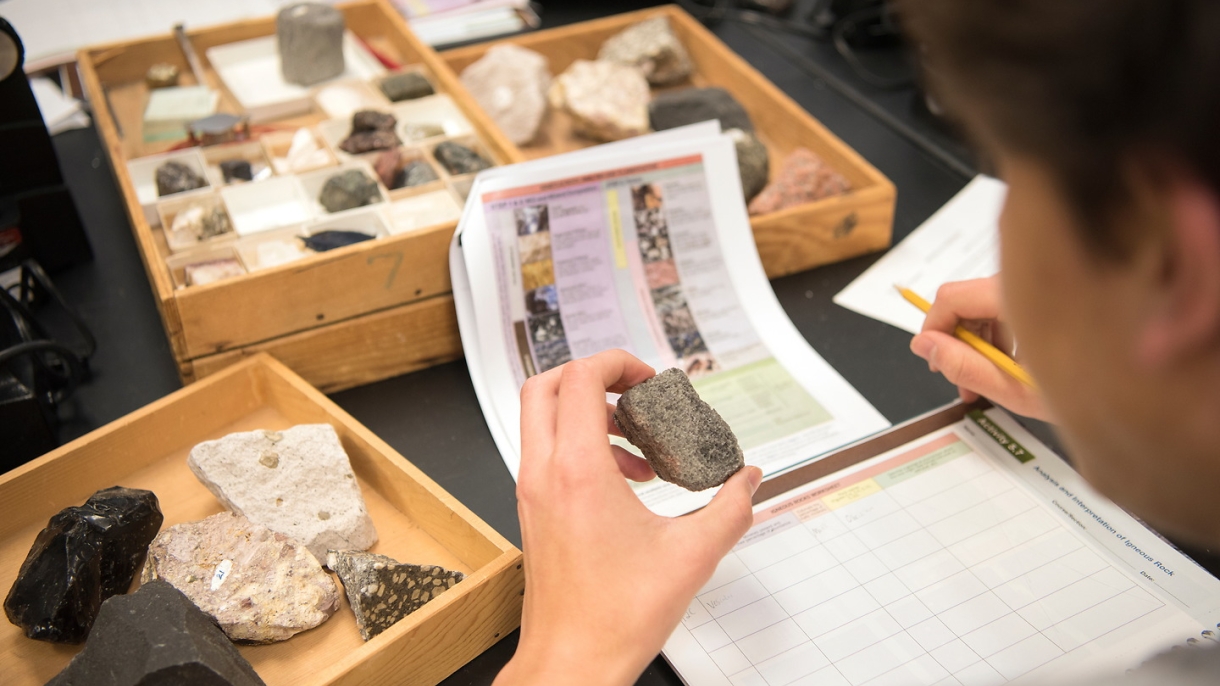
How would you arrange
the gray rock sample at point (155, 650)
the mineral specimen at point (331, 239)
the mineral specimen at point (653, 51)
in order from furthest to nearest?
the mineral specimen at point (653, 51) → the mineral specimen at point (331, 239) → the gray rock sample at point (155, 650)

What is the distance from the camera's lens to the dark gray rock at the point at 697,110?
1628 mm

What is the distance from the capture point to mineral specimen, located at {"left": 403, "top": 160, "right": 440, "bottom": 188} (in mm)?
1325

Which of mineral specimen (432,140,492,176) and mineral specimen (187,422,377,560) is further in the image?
mineral specimen (432,140,492,176)

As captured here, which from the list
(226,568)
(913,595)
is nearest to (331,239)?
(226,568)

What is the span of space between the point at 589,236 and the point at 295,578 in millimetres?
608

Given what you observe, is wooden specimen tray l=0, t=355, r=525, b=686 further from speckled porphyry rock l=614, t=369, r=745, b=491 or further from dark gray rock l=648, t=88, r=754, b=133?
dark gray rock l=648, t=88, r=754, b=133

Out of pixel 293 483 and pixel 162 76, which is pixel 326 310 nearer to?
pixel 293 483

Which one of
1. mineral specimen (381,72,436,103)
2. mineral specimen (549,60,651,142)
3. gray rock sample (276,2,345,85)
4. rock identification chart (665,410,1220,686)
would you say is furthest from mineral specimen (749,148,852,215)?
gray rock sample (276,2,345,85)

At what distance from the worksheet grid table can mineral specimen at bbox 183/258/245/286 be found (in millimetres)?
735

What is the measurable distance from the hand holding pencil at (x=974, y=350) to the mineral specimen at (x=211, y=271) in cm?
86

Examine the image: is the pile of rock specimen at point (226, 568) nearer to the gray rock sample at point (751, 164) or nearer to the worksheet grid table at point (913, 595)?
the worksheet grid table at point (913, 595)

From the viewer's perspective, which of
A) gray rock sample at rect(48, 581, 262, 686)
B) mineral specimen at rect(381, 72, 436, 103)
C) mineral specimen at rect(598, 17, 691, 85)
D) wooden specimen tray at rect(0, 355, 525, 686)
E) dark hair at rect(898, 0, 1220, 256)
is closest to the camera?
dark hair at rect(898, 0, 1220, 256)

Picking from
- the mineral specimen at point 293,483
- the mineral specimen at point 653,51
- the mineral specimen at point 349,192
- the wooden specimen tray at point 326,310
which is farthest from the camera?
the mineral specimen at point 653,51

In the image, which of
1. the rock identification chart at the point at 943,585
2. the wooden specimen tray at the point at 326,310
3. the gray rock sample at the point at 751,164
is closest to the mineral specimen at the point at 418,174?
the wooden specimen tray at the point at 326,310
